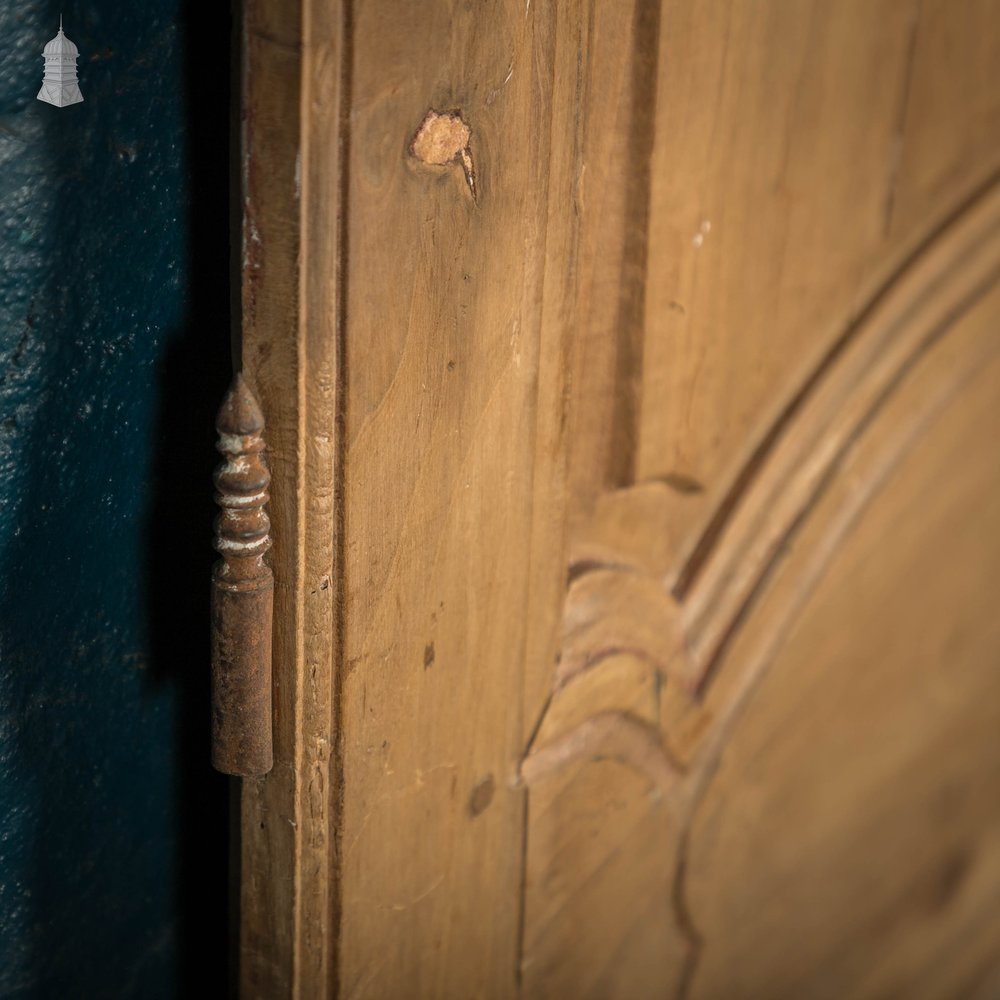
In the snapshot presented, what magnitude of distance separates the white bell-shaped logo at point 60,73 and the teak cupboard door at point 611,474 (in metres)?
0.09

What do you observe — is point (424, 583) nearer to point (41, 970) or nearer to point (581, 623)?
point (581, 623)

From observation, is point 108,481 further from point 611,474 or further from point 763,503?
point 763,503

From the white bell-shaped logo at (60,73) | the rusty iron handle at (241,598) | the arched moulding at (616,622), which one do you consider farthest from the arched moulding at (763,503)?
the white bell-shaped logo at (60,73)

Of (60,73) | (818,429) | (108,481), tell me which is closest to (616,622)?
(818,429)

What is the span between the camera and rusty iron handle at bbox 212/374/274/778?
0.48 m

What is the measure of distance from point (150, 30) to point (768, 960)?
2.81ft

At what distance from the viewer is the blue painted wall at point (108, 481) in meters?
0.49

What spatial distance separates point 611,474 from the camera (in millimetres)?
686

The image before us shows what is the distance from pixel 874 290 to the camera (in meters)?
0.80

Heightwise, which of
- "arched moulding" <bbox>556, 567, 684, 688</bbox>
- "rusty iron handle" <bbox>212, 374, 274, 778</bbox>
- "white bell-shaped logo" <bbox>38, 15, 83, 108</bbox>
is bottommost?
"arched moulding" <bbox>556, 567, 684, 688</bbox>

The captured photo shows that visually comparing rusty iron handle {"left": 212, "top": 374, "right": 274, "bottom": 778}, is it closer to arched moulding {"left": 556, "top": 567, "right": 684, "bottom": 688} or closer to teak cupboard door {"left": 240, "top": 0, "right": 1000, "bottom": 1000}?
teak cupboard door {"left": 240, "top": 0, "right": 1000, "bottom": 1000}

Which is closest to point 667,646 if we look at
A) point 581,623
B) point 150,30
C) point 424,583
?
point 581,623

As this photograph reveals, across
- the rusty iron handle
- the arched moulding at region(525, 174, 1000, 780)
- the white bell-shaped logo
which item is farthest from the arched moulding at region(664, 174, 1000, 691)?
the white bell-shaped logo

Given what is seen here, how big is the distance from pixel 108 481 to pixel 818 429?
19.4 inches
